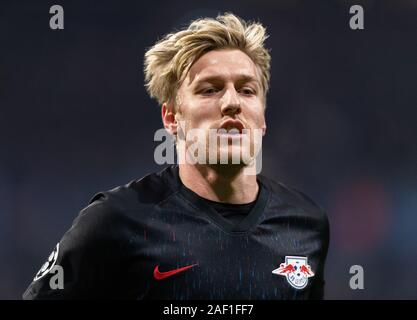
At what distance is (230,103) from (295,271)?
91 cm

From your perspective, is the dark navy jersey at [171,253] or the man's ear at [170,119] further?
the man's ear at [170,119]

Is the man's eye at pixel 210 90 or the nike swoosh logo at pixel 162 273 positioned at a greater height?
the man's eye at pixel 210 90

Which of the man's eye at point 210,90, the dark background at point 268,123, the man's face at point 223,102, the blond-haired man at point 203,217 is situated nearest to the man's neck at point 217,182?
the blond-haired man at point 203,217

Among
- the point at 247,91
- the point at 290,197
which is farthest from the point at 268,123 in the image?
the point at 247,91

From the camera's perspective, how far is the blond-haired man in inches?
102

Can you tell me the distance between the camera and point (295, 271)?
280 cm

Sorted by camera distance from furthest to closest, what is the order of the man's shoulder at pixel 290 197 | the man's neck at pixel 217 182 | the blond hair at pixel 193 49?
the man's shoulder at pixel 290 197, the blond hair at pixel 193 49, the man's neck at pixel 217 182

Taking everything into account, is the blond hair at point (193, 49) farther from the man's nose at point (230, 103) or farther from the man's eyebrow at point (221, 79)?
the man's nose at point (230, 103)

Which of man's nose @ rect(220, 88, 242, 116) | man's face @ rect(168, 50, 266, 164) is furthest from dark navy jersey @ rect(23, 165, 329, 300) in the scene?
man's nose @ rect(220, 88, 242, 116)

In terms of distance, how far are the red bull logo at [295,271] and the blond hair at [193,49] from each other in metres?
1.00

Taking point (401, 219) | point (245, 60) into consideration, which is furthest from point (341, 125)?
point (245, 60)

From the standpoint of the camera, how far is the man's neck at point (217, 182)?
2.81 metres

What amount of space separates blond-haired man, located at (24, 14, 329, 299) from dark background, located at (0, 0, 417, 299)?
2940 mm

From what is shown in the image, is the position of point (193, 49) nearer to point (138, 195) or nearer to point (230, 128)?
point (230, 128)
